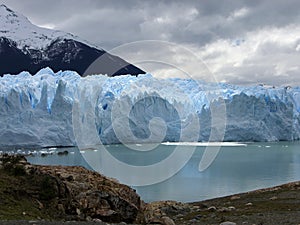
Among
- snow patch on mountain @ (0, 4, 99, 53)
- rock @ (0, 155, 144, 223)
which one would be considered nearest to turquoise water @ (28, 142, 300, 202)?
rock @ (0, 155, 144, 223)

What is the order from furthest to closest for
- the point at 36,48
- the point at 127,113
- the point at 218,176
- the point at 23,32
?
the point at 23,32 → the point at 36,48 → the point at 127,113 → the point at 218,176

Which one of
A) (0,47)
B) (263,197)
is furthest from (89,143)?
(0,47)

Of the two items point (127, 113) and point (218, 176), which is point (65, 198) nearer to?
point (218, 176)

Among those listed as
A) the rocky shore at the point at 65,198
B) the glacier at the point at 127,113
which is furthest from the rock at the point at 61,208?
the glacier at the point at 127,113

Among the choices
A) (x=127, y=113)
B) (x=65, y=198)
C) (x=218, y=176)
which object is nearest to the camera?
(x=65, y=198)

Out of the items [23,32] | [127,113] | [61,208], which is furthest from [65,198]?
[23,32]

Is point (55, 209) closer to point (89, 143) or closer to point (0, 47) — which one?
point (89, 143)
